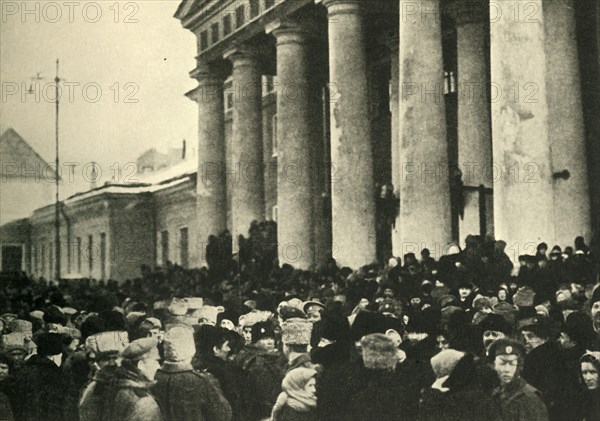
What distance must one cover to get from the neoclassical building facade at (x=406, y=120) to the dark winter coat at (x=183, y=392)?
10695mm

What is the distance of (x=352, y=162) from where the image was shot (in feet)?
87.0

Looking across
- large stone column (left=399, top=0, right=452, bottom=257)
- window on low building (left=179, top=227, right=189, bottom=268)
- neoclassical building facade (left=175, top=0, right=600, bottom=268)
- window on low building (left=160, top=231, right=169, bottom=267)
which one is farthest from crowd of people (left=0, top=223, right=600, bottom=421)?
window on low building (left=179, top=227, right=189, bottom=268)

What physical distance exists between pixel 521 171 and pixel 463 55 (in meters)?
8.84

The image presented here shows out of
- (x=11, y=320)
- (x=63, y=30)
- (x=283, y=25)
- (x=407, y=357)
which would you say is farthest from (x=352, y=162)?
(x=407, y=357)

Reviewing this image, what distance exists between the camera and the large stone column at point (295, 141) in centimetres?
2978

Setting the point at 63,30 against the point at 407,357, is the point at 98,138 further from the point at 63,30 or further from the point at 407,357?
the point at 407,357

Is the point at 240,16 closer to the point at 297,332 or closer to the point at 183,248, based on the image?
the point at 183,248

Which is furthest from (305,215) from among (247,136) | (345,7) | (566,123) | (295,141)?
(566,123)

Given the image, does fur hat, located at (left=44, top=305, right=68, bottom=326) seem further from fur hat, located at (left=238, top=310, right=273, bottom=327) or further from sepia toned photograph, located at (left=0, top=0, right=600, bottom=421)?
fur hat, located at (left=238, top=310, right=273, bottom=327)

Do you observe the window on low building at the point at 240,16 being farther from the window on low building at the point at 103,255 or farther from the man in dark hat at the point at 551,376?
the man in dark hat at the point at 551,376

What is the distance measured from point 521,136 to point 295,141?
12.5 meters

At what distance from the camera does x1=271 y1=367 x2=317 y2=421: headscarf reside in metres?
8.79

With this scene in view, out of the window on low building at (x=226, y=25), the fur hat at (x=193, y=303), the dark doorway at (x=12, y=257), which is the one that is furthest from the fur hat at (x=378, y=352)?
the window on low building at (x=226, y=25)

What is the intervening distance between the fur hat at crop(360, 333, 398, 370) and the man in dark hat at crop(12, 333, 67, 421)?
129 inches
